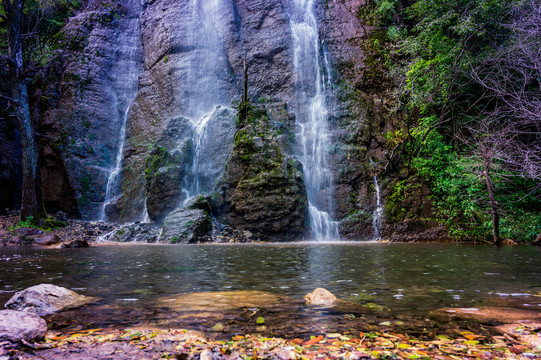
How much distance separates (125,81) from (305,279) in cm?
2237

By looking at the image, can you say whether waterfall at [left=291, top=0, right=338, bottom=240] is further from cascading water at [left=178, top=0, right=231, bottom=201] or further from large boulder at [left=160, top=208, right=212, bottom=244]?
cascading water at [left=178, top=0, right=231, bottom=201]

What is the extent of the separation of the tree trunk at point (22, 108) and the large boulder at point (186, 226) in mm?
6355

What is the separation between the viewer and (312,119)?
1819cm

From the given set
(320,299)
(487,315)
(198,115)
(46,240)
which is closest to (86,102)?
(198,115)

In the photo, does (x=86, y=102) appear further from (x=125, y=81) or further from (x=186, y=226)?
(x=186, y=226)

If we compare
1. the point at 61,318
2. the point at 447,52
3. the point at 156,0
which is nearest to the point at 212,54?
the point at 156,0

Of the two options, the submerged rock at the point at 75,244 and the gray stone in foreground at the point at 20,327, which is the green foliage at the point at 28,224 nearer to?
the submerged rock at the point at 75,244

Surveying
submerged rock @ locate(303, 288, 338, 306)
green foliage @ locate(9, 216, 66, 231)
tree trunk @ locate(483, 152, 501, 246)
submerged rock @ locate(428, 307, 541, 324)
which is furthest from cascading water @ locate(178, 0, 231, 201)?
submerged rock @ locate(428, 307, 541, 324)

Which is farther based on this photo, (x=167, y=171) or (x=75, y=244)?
(x=167, y=171)

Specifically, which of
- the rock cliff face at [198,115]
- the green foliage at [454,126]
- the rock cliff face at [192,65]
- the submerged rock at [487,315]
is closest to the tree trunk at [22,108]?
the rock cliff face at [198,115]

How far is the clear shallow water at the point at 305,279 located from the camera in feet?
11.8

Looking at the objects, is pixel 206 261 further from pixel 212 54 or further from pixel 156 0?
pixel 156 0

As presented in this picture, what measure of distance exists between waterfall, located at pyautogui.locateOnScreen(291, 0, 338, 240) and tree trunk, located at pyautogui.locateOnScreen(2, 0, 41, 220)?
42.6 feet

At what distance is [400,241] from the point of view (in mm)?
13547
